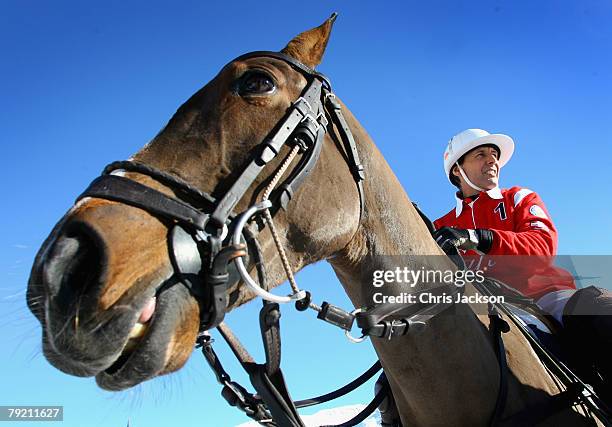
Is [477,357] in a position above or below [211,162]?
below

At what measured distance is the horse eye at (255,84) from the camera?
302 centimetres

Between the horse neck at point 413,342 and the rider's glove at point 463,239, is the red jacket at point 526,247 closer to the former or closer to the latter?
the rider's glove at point 463,239

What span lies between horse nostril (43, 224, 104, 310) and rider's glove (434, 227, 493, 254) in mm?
2733

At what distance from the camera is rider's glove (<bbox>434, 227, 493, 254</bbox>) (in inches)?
165

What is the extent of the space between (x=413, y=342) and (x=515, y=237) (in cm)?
183

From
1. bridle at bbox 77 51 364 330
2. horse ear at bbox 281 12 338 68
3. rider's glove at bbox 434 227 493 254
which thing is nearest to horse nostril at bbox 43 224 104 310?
bridle at bbox 77 51 364 330

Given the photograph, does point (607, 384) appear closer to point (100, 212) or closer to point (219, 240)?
point (219, 240)

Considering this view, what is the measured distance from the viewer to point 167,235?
7.82ft

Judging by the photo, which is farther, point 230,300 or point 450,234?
point 450,234

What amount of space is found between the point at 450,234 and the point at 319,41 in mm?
1881

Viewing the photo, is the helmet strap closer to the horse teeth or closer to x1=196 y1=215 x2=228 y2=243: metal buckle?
x1=196 y1=215 x2=228 y2=243: metal buckle

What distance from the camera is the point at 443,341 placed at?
3.36 metres

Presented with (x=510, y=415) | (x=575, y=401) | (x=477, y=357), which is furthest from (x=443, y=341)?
(x=575, y=401)

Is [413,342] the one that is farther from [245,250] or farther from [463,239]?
[245,250]
